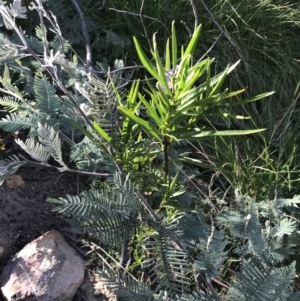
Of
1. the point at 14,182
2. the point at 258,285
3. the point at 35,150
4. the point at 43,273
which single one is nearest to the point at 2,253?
the point at 43,273

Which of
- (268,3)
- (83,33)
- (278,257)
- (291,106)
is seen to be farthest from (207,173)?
(268,3)

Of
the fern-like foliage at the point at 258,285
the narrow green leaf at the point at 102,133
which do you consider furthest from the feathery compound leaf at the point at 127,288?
the narrow green leaf at the point at 102,133

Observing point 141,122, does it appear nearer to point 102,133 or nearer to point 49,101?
point 102,133

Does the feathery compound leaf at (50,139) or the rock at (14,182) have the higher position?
the feathery compound leaf at (50,139)

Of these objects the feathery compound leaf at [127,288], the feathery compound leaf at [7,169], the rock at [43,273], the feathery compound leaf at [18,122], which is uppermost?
the feathery compound leaf at [7,169]

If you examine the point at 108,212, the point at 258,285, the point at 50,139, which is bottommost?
the point at 258,285

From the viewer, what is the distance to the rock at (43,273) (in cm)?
139

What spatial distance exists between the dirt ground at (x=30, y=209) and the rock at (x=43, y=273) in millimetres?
50

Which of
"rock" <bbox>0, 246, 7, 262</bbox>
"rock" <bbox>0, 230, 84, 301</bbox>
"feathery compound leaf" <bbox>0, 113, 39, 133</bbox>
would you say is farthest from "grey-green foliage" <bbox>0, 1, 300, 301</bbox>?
"rock" <bbox>0, 246, 7, 262</bbox>

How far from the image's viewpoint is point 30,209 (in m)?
1.59

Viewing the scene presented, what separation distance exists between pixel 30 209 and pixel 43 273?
0.79 ft

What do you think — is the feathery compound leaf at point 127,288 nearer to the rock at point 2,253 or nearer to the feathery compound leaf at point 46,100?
the rock at point 2,253

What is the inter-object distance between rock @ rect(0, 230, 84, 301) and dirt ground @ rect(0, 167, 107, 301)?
0.16ft

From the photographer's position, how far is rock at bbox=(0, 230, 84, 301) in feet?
4.56
